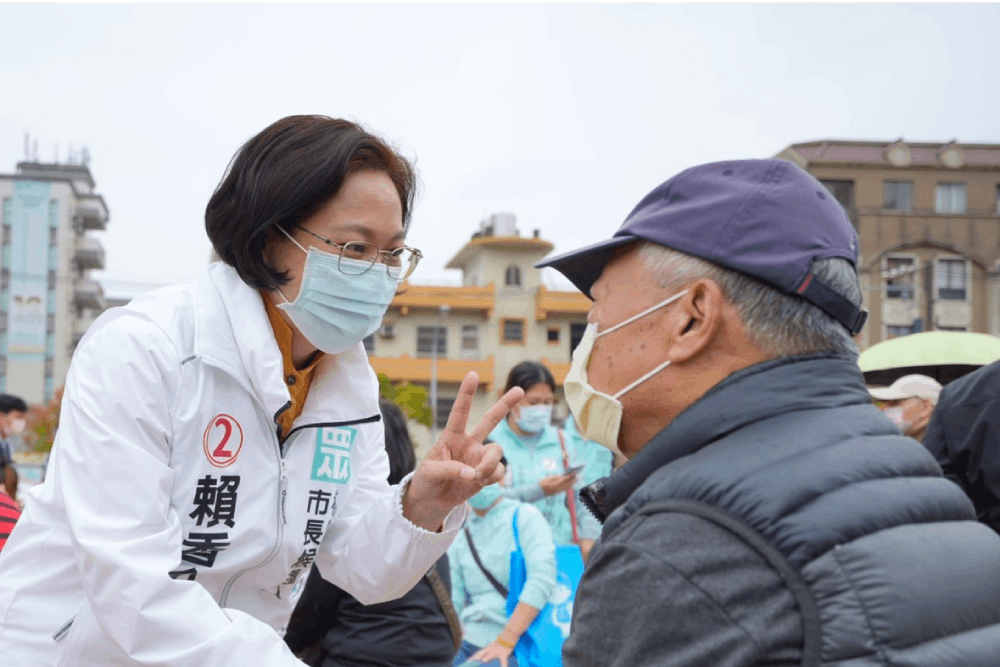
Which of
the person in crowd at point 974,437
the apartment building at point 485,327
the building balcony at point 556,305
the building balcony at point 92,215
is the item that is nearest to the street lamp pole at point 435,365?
the apartment building at point 485,327

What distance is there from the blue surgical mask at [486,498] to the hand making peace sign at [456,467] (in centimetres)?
227

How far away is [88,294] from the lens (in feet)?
178

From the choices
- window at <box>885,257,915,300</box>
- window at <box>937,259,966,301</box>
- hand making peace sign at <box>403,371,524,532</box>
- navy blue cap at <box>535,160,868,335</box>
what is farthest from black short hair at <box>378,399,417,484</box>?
window at <box>937,259,966,301</box>

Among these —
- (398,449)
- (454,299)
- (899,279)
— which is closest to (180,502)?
(398,449)

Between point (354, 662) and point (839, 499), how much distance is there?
241 cm

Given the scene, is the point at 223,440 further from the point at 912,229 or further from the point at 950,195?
the point at 950,195

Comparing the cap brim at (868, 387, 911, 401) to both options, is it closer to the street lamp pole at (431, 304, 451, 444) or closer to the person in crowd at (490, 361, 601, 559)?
the person in crowd at (490, 361, 601, 559)

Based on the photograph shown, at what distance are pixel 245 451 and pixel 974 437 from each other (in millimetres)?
2624

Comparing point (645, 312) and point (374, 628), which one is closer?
point (645, 312)

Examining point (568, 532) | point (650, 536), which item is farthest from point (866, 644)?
point (568, 532)

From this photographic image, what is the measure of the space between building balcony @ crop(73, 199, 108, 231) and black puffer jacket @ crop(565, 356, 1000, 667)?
2282 inches

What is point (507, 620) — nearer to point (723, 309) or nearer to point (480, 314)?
point (723, 309)

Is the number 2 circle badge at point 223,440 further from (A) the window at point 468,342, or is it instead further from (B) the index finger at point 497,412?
(A) the window at point 468,342

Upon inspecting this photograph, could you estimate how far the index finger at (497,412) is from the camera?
2.11m
